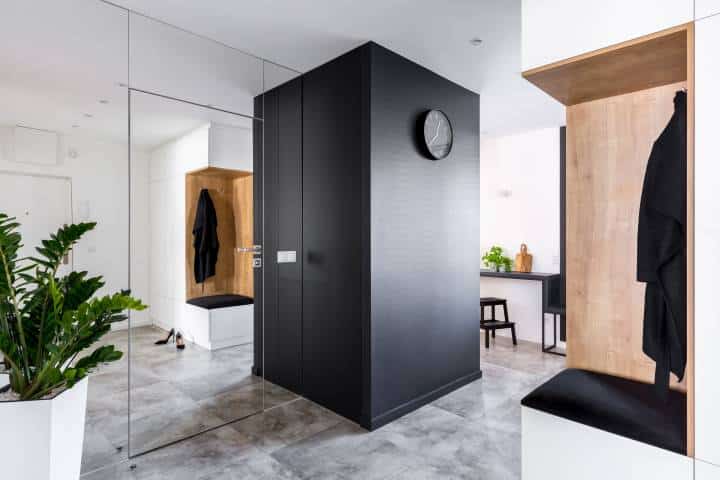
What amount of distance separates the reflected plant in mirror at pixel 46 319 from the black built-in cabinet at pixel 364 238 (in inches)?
56.3

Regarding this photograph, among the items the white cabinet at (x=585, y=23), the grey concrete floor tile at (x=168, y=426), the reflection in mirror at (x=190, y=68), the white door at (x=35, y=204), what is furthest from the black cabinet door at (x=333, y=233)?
the white door at (x=35, y=204)

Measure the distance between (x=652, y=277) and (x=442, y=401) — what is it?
204 centimetres

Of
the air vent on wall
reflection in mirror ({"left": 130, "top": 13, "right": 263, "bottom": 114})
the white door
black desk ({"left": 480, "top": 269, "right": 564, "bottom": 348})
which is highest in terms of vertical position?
reflection in mirror ({"left": 130, "top": 13, "right": 263, "bottom": 114})

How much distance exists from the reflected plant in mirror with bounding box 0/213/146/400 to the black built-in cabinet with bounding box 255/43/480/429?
1430 millimetres

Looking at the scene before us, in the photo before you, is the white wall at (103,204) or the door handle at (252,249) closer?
the white wall at (103,204)

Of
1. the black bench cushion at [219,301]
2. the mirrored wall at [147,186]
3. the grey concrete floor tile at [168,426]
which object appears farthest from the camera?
the black bench cushion at [219,301]

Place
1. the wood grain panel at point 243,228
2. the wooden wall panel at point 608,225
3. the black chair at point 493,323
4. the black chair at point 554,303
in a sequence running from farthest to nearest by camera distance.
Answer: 1. the black chair at point 493,323
2. the black chair at point 554,303
3. the wood grain panel at point 243,228
4. the wooden wall panel at point 608,225

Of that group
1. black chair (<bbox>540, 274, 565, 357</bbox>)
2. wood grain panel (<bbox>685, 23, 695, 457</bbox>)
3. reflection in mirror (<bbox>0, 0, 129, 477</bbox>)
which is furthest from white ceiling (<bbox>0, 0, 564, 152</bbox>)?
black chair (<bbox>540, 274, 565, 357</bbox>)

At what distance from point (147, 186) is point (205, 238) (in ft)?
A: 1.53

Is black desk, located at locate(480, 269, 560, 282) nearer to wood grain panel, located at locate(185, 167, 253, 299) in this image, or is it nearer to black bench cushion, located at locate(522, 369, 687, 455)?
black bench cushion, located at locate(522, 369, 687, 455)

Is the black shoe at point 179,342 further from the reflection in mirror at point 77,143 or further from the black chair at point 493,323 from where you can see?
the black chair at point 493,323

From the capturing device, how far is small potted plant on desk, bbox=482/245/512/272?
5254 mm
